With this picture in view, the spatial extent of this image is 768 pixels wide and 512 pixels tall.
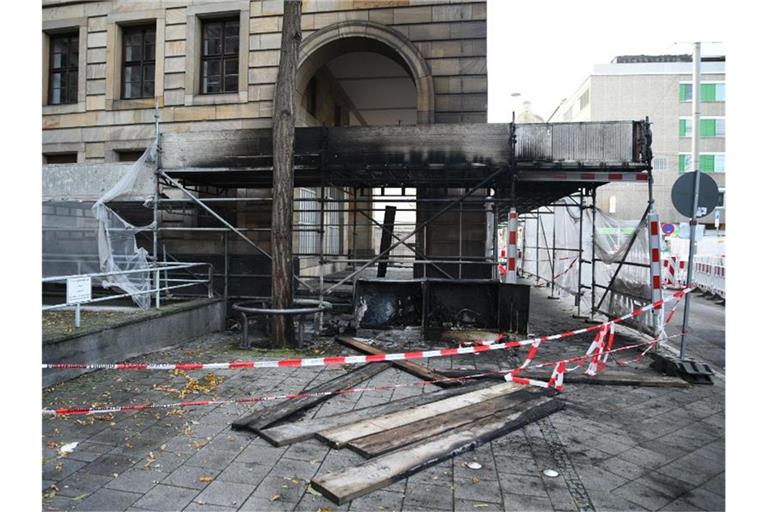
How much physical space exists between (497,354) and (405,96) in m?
13.6

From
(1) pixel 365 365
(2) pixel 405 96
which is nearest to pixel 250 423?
(1) pixel 365 365

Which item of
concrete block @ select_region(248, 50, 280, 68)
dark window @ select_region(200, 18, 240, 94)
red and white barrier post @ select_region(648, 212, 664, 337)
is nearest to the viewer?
red and white barrier post @ select_region(648, 212, 664, 337)

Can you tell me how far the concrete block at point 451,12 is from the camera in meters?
11.9

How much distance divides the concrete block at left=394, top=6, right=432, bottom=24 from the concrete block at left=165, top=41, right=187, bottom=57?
572cm

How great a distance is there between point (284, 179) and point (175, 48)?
720cm

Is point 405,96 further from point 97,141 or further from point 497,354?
point 497,354

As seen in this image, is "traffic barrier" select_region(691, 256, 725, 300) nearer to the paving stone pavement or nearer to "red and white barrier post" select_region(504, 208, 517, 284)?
"red and white barrier post" select_region(504, 208, 517, 284)

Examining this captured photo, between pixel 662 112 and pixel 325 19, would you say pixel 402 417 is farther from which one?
pixel 662 112

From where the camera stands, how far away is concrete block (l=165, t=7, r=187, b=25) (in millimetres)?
13023

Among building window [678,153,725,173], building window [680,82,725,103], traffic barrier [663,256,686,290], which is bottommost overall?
traffic barrier [663,256,686,290]

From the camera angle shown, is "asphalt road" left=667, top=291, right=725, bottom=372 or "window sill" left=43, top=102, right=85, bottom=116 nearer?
"asphalt road" left=667, top=291, right=725, bottom=372

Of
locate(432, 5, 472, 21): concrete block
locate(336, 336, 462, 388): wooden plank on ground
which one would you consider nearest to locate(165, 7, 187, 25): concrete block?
locate(432, 5, 472, 21): concrete block

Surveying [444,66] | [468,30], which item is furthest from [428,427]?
[468,30]

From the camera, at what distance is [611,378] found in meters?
6.74
